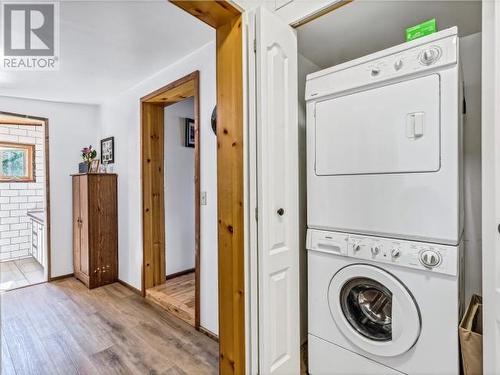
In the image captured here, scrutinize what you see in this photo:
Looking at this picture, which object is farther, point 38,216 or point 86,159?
point 38,216

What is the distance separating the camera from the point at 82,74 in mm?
2715

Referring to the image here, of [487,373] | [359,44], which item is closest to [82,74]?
[359,44]

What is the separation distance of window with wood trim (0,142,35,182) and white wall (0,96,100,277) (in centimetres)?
155

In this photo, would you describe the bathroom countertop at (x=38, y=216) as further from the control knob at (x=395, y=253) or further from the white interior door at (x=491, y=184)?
the white interior door at (x=491, y=184)

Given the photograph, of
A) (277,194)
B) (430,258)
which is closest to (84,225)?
(277,194)

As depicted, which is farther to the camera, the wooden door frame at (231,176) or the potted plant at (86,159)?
the potted plant at (86,159)

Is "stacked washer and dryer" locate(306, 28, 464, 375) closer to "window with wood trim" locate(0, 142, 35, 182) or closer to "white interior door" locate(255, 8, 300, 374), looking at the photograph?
"white interior door" locate(255, 8, 300, 374)

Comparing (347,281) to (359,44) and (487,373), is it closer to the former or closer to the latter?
(487,373)

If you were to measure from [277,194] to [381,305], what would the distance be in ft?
2.86

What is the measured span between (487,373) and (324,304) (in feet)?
2.42

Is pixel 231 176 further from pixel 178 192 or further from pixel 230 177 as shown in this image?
pixel 178 192

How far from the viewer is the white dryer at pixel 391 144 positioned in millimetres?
1234

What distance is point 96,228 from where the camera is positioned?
3289 millimetres

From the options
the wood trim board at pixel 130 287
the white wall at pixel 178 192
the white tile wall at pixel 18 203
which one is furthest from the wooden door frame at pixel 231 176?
the white tile wall at pixel 18 203
